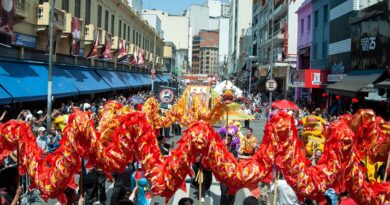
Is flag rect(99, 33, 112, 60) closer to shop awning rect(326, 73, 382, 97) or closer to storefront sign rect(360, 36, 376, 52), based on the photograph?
shop awning rect(326, 73, 382, 97)

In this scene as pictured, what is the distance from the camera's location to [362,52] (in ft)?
80.4

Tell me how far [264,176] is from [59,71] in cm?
2129

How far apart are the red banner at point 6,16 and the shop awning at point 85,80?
27.6 feet

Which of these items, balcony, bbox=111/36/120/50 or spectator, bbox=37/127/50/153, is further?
balcony, bbox=111/36/120/50

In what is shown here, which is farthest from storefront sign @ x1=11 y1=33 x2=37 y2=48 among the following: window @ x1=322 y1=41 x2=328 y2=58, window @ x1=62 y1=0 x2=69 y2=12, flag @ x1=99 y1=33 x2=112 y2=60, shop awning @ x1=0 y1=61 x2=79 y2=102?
window @ x1=322 y1=41 x2=328 y2=58

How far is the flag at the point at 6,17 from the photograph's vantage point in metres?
17.7

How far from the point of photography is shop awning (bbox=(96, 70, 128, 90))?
37.3 m

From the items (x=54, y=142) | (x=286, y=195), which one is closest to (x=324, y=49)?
(x=54, y=142)

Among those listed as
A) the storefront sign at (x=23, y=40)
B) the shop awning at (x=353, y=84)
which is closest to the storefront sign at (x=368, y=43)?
the shop awning at (x=353, y=84)

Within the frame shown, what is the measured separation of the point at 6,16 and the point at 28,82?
351cm

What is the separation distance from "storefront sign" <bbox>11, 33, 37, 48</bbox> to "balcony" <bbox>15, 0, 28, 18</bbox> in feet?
3.04

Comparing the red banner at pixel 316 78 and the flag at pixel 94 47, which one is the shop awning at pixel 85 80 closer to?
the flag at pixel 94 47

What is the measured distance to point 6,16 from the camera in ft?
59.7

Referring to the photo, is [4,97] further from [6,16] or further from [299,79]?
[299,79]
